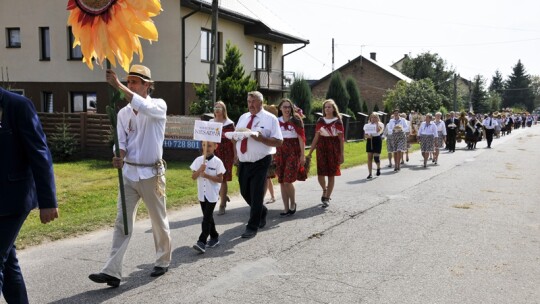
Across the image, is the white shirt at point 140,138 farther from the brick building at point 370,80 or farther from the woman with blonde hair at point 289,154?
the brick building at point 370,80

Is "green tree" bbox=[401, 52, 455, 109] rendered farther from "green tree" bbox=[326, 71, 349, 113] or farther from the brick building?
"green tree" bbox=[326, 71, 349, 113]

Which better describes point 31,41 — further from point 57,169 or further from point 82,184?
point 82,184

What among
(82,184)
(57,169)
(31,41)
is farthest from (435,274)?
(31,41)

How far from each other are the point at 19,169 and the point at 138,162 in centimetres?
161

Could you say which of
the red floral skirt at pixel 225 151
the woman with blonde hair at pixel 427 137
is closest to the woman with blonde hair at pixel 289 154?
the red floral skirt at pixel 225 151

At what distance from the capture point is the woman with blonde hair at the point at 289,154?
883cm

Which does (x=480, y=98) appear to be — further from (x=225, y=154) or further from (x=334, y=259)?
(x=334, y=259)

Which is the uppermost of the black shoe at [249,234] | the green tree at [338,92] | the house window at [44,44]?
the house window at [44,44]

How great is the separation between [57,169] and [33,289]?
36.6ft

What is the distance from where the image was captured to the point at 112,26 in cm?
443

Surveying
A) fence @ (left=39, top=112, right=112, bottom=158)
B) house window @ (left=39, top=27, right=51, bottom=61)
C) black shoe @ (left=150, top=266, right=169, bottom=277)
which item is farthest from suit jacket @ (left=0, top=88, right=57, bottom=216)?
house window @ (left=39, top=27, right=51, bottom=61)

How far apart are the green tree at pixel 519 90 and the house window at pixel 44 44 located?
113 meters

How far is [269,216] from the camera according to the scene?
8820 mm

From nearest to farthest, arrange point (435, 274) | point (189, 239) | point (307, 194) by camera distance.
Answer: point (435, 274)
point (189, 239)
point (307, 194)
